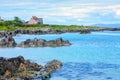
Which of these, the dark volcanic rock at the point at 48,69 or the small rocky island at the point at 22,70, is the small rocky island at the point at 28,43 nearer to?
the dark volcanic rock at the point at 48,69

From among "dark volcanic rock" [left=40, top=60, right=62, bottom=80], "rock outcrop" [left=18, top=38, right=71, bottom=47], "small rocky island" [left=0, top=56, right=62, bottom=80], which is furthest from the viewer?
"rock outcrop" [left=18, top=38, right=71, bottom=47]

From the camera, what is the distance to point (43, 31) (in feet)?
630

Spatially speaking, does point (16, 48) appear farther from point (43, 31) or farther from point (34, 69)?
point (43, 31)

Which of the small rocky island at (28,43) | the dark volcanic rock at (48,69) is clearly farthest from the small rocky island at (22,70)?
the small rocky island at (28,43)

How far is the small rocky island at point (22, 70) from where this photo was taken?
46.4 meters

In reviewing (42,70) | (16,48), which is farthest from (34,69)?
(16,48)

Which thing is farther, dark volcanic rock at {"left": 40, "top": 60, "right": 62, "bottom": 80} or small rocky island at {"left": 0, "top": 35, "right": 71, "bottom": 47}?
small rocky island at {"left": 0, "top": 35, "right": 71, "bottom": 47}

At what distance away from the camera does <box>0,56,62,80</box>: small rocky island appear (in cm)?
4638

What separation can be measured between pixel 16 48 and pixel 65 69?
132 ft

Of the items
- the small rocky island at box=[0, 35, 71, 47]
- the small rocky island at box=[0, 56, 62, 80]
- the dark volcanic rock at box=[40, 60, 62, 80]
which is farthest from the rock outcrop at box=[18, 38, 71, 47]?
the small rocky island at box=[0, 56, 62, 80]

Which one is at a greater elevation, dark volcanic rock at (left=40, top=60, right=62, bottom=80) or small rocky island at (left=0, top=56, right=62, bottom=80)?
small rocky island at (left=0, top=56, right=62, bottom=80)

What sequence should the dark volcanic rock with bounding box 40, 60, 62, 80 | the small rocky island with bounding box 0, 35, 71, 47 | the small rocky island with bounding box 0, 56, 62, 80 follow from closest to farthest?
the small rocky island with bounding box 0, 56, 62, 80 → the dark volcanic rock with bounding box 40, 60, 62, 80 → the small rocky island with bounding box 0, 35, 71, 47

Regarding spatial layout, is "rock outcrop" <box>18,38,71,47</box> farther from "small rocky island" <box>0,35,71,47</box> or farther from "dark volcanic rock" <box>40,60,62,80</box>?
"dark volcanic rock" <box>40,60,62,80</box>

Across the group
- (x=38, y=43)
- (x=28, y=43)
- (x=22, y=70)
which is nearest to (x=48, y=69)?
(x=22, y=70)
